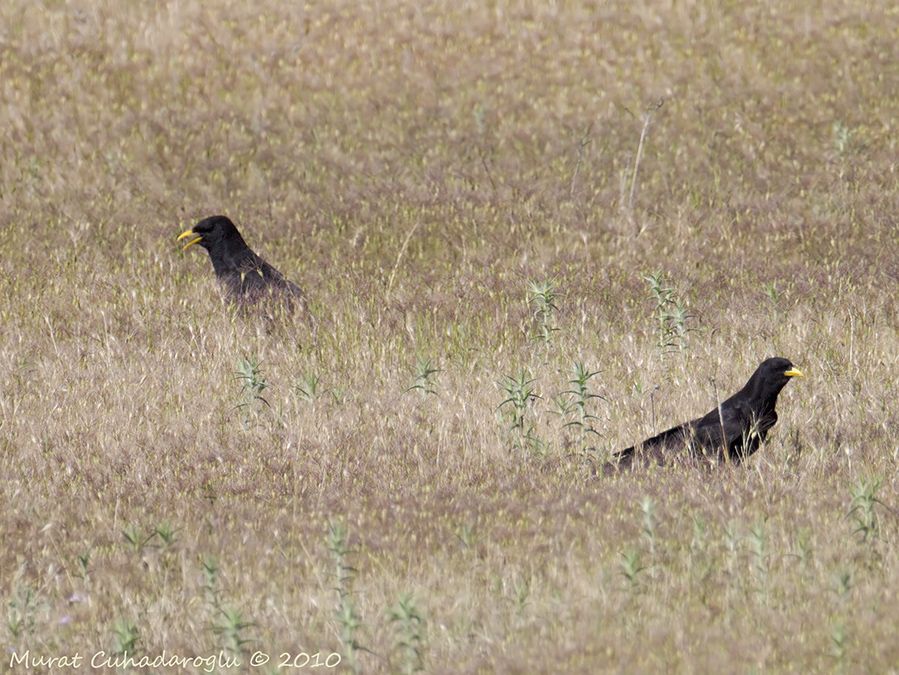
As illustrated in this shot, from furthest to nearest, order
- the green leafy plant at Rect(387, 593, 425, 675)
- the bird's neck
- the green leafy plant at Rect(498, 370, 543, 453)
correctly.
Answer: the bird's neck, the green leafy plant at Rect(498, 370, 543, 453), the green leafy plant at Rect(387, 593, 425, 675)

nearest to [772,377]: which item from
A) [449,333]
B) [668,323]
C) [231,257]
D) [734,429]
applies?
[734,429]

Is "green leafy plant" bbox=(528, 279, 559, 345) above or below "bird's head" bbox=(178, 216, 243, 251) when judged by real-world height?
below

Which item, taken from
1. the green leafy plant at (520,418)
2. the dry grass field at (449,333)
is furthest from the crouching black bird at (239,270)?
the green leafy plant at (520,418)

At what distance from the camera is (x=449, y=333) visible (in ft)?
37.4

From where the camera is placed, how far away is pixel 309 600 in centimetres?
616

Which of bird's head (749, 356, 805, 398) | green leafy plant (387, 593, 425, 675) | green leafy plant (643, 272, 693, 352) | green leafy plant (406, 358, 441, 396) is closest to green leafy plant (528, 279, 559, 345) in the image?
green leafy plant (643, 272, 693, 352)

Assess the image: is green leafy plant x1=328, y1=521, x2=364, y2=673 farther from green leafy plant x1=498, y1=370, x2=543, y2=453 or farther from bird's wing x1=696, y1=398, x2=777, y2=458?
bird's wing x1=696, y1=398, x2=777, y2=458

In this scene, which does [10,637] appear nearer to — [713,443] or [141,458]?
[141,458]

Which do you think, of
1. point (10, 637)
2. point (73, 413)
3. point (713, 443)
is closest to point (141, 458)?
point (73, 413)

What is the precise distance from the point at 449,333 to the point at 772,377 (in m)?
3.19

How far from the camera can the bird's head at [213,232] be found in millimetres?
13414

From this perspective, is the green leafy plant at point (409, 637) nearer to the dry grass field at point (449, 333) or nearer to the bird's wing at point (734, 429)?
the dry grass field at point (449, 333)

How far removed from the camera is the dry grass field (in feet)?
19.9

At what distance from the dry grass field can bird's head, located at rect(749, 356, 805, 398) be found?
35 centimetres
